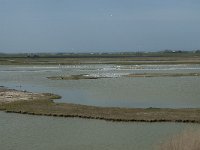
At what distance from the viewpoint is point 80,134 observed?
20.5 meters

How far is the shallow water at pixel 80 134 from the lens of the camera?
18156 mm

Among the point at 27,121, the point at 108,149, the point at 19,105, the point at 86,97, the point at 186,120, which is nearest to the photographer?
the point at 108,149

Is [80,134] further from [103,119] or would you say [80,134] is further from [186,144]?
[186,144]

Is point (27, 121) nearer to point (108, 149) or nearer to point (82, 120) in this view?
point (82, 120)

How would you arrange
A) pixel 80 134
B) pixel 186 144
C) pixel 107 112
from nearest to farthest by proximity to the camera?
pixel 186 144 < pixel 80 134 < pixel 107 112

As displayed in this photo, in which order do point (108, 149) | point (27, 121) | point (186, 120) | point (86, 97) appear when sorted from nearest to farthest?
1. point (108, 149)
2. point (186, 120)
3. point (27, 121)
4. point (86, 97)

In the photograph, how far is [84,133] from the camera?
20.7 metres

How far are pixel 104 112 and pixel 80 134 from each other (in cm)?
572

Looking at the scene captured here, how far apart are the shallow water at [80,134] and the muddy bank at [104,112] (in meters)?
0.95

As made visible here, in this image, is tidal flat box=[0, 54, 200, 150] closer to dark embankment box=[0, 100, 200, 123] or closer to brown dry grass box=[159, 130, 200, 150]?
dark embankment box=[0, 100, 200, 123]

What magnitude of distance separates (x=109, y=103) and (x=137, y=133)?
442 inches

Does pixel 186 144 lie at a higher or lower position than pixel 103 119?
higher

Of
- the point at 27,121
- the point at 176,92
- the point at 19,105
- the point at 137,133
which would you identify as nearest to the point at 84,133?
the point at 137,133

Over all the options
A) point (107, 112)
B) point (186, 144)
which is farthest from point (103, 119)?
point (186, 144)
